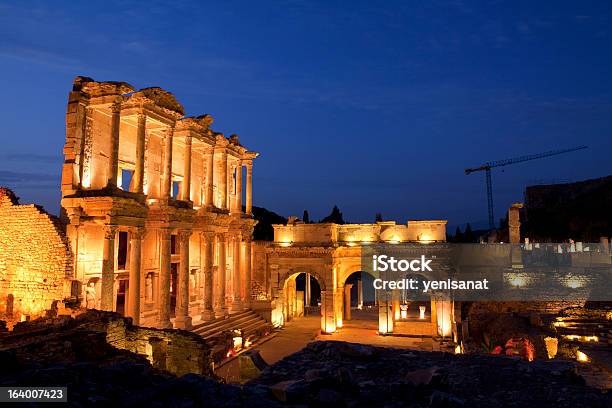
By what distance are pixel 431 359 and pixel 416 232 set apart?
79.9ft

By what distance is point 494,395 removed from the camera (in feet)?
18.6

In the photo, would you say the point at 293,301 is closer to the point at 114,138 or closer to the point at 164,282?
the point at 164,282

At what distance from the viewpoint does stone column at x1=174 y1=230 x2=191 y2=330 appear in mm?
22422

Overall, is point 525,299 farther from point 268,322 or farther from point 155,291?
point 155,291

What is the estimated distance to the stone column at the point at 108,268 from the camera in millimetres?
18141

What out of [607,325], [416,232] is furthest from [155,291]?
[607,325]

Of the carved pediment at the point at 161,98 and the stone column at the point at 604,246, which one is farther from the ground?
the carved pediment at the point at 161,98

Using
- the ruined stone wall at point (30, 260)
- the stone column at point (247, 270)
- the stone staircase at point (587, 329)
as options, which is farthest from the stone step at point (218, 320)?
the stone staircase at point (587, 329)

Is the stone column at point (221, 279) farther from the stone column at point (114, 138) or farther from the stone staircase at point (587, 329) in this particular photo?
the stone staircase at point (587, 329)

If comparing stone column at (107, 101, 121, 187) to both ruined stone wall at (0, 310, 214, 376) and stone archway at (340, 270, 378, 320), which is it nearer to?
ruined stone wall at (0, 310, 214, 376)

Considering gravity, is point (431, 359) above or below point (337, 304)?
above

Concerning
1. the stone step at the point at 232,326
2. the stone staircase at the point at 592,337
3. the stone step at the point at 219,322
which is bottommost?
the stone staircase at the point at 592,337

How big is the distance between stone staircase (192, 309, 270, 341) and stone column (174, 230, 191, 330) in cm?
81

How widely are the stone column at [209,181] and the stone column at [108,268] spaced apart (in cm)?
856
